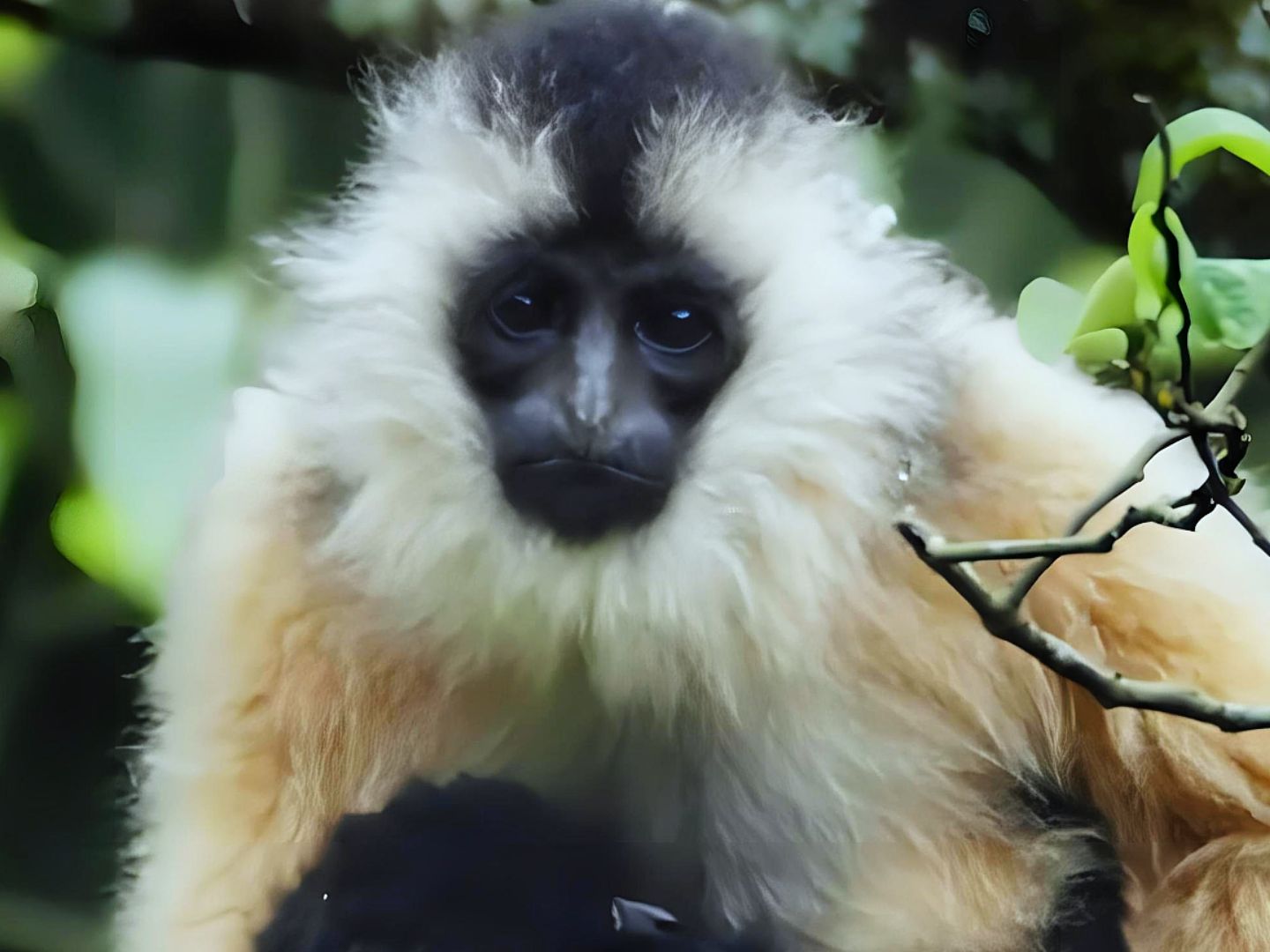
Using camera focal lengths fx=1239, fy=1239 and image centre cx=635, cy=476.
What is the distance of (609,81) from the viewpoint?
0.87 metres

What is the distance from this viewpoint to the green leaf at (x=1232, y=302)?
54 cm

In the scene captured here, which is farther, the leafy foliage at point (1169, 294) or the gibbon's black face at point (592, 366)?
the gibbon's black face at point (592, 366)

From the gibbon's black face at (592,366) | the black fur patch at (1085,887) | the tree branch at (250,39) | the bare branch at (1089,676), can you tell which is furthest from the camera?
the tree branch at (250,39)

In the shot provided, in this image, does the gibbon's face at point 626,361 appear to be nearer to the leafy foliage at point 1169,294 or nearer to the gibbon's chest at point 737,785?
the gibbon's chest at point 737,785

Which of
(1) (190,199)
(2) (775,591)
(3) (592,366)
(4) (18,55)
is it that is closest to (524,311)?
(3) (592,366)

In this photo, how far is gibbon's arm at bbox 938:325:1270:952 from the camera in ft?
2.98

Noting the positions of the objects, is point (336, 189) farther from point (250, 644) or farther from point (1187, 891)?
point (1187, 891)

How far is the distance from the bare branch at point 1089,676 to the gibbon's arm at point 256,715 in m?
0.57

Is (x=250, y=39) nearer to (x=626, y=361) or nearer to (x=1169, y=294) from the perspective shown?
(x=626, y=361)

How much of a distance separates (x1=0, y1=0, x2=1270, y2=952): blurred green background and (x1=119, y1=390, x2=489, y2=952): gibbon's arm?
0.04 m

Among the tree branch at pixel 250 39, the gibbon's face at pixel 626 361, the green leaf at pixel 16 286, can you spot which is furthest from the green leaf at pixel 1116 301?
the green leaf at pixel 16 286

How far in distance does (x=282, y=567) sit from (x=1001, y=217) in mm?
659

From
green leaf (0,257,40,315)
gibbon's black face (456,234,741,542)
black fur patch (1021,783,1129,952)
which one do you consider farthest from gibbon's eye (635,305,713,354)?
green leaf (0,257,40,315)

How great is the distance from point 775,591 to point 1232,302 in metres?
0.42
